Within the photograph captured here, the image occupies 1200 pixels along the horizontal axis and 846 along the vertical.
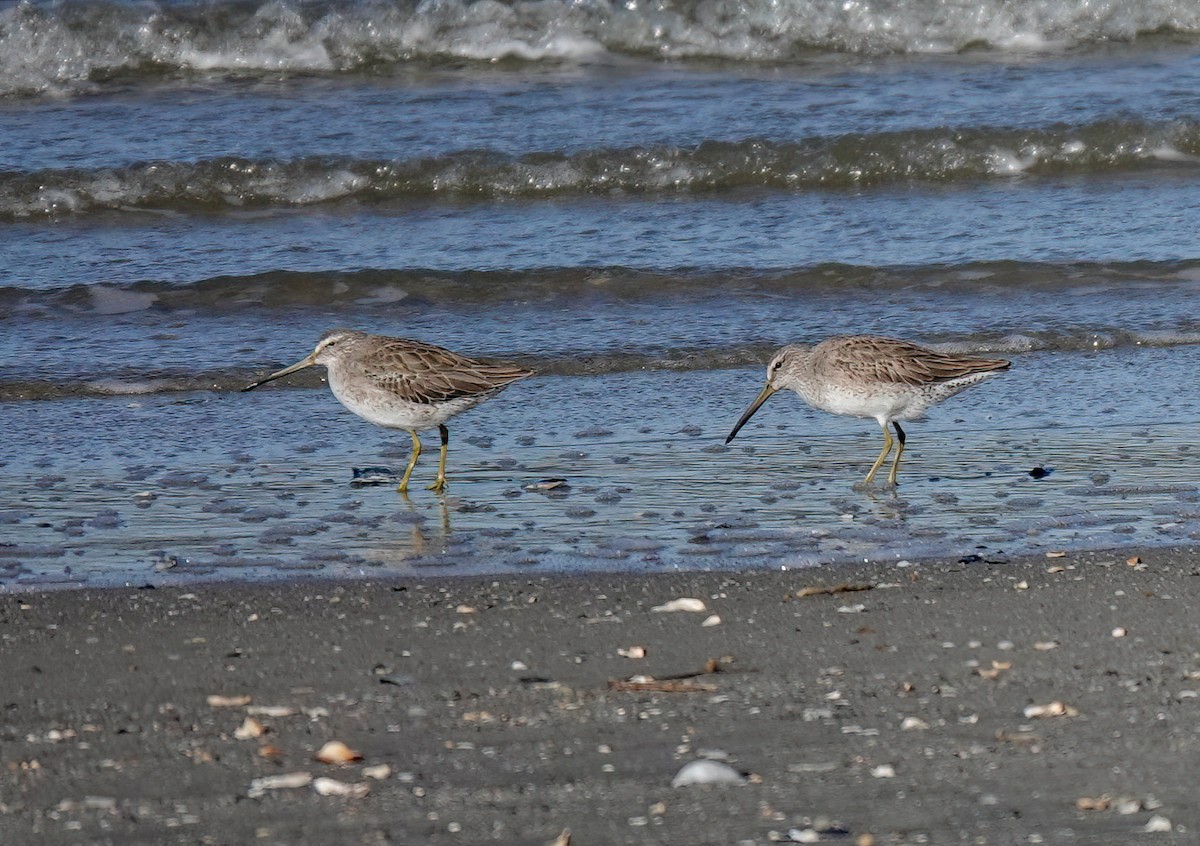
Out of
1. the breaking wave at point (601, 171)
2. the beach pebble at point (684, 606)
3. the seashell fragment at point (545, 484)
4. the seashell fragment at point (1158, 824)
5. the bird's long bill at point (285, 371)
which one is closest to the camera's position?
the seashell fragment at point (1158, 824)

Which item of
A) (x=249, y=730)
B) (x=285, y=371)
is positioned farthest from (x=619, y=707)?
(x=285, y=371)

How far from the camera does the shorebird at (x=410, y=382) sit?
681 cm

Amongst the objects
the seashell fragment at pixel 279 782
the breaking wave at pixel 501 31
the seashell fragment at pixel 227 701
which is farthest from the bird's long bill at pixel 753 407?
the breaking wave at pixel 501 31

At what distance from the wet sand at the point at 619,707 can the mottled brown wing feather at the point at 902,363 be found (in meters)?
1.72

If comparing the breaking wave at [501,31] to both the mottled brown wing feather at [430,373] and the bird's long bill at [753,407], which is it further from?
the bird's long bill at [753,407]

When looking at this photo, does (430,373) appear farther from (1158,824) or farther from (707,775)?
(1158,824)

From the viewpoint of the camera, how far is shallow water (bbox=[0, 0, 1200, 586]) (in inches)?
233

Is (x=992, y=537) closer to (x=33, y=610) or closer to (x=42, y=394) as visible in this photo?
(x=33, y=610)

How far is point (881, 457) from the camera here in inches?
261

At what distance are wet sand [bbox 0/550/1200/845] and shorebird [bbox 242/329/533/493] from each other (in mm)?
1744

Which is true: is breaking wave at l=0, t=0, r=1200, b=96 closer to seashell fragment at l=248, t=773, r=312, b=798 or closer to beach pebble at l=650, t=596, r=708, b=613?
beach pebble at l=650, t=596, r=708, b=613

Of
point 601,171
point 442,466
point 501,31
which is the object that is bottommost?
point 442,466

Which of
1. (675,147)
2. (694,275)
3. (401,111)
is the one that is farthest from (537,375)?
(401,111)

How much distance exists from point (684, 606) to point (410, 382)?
2.34m
